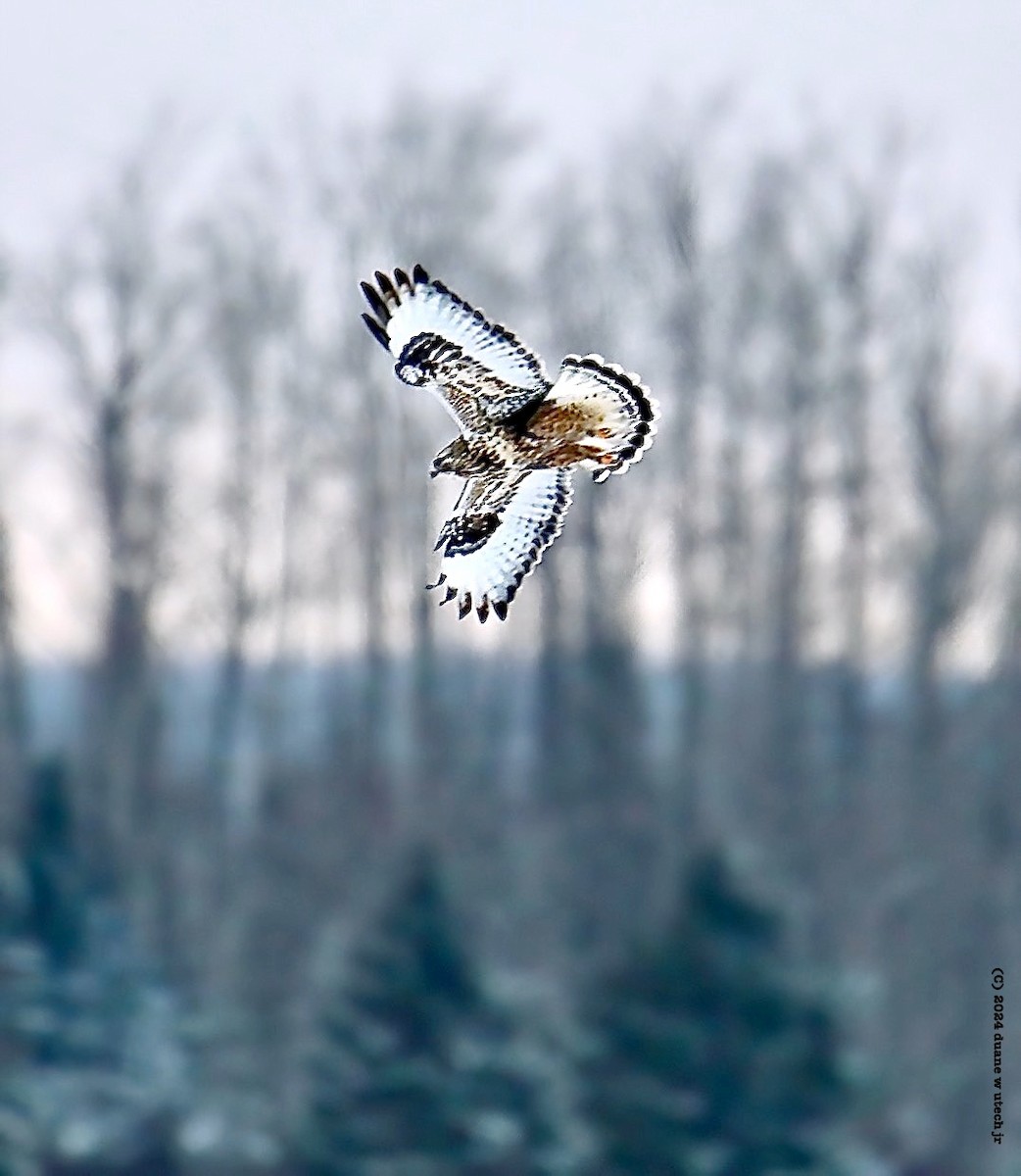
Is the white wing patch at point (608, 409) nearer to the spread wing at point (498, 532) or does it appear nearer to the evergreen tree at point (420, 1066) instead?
the spread wing at point (498, 532)

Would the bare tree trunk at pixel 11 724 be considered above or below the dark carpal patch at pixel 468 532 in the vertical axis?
above

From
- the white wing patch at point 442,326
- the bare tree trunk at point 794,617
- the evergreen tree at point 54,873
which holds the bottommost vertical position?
the white wing patch at point 442,326

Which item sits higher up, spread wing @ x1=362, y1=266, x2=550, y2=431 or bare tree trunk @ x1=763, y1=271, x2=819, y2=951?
bare tree trunk @ x1=763, y1=271, x2=819, y2=951

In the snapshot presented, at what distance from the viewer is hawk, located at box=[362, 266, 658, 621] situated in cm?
910

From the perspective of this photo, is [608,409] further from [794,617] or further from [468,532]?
[794,617]

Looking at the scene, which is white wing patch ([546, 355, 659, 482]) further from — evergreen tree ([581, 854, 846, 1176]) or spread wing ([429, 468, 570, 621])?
evergreen tree ([581, 854, 846, 1176])

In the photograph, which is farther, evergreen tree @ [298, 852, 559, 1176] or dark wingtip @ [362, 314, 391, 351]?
evergreen tree @ [298, 852, 559, 1176]

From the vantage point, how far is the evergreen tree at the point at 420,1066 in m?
20.1

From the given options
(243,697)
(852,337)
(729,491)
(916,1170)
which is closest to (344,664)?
(243,697)

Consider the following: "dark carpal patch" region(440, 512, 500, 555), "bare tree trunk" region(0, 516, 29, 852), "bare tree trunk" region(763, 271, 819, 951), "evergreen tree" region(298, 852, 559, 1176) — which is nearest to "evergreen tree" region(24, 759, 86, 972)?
"bare tree trunk" region(0, 516, 29, 852)

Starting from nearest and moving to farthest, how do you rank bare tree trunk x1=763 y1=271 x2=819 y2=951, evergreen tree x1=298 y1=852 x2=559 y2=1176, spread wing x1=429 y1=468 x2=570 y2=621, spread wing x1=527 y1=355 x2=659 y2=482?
1. spread wing x1=527 y1=355 x2=659 y2=482
2. spread wing x1=429 y1=468 x2=570 y2=621
3. evergreen tree x1=298 y1=852 x2=559 y2=1176
4. bare tree trunk x1=763 y1=271 x2=819 y2=951

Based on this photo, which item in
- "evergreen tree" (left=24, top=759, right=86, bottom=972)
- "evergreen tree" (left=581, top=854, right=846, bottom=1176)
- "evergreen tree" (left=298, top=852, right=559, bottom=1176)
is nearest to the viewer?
Answer: "evergreen tree" (left=581, top=854, right=846, bottom=1176)

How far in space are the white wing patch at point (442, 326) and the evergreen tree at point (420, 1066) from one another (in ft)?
37.0

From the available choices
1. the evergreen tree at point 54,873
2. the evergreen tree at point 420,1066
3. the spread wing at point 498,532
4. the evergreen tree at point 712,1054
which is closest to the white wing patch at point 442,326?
the spread wing at point 498,532
